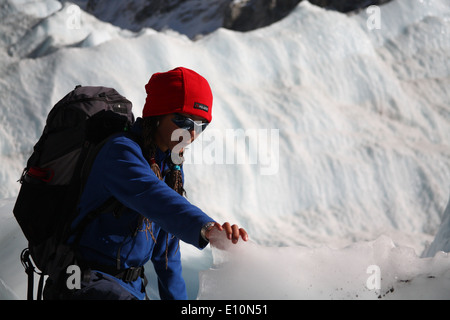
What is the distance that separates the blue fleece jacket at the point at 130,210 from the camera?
1338 millimetres

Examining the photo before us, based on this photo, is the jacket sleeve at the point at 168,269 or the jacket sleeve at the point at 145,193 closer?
the jacket sleeve at the point at 145,193

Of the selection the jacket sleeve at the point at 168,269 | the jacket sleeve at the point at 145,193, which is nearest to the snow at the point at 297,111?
the jacket sleeve at the point at 168,269

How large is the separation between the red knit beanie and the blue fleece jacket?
8cm

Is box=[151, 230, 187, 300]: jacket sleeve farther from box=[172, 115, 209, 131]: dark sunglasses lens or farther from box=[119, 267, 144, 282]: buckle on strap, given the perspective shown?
box=[172, 115, 209, 131]: dark sunglasses lens

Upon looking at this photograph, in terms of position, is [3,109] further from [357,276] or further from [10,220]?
[357,276]

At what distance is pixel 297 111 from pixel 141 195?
595 centimetres

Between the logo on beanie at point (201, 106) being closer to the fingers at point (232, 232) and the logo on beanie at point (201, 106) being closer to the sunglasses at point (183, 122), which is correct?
the sunglasses at point (183, 122)

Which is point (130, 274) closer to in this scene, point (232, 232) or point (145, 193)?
point (145, 193)

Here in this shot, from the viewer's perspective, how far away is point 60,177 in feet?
5.00

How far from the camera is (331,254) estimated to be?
156 cm

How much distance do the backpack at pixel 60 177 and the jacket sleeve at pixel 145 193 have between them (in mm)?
84

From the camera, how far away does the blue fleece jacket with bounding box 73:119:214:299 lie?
1338 mm

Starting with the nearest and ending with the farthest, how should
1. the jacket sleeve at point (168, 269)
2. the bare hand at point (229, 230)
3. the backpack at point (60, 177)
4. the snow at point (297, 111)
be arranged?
the bare hand at point (229, 230) → the backpack at point (60, 177) → the jacket sleeve at point (168, 269) → the snow at point (297, 111)

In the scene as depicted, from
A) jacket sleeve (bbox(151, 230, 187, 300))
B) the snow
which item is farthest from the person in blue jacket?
the snow
